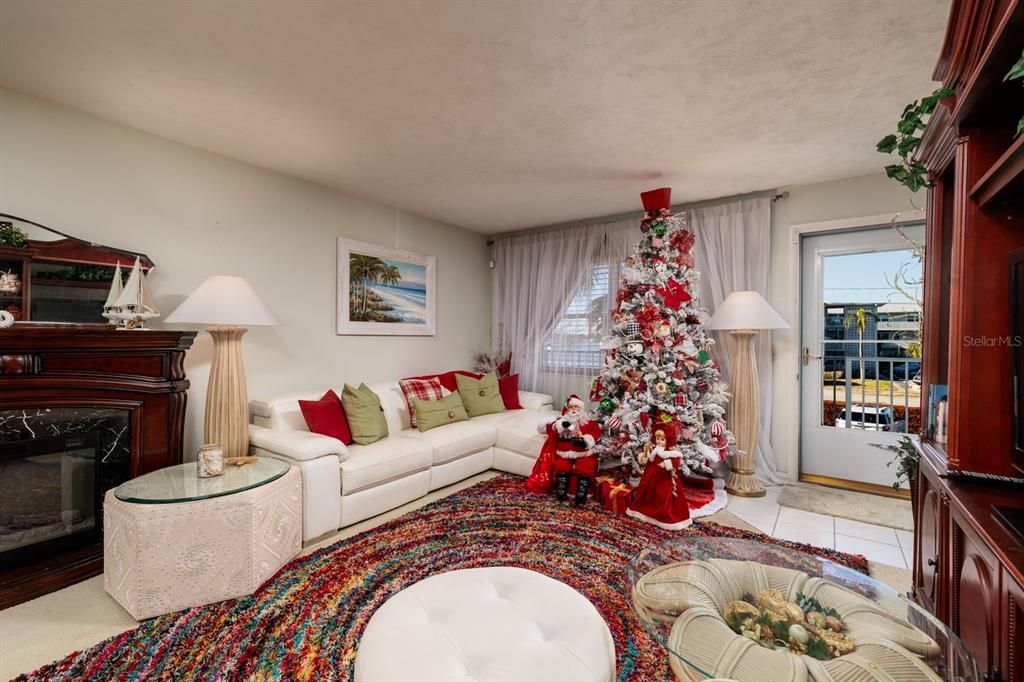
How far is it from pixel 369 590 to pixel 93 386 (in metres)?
1.79

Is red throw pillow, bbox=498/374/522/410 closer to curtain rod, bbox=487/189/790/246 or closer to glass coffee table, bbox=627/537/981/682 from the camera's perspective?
curtain rod, bbox=487/189/790/246

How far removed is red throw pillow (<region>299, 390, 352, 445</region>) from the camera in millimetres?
3141

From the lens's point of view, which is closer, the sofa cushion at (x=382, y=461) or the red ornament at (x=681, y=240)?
the sofa cushion at (x=382, y=461)

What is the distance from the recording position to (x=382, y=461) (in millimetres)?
3020

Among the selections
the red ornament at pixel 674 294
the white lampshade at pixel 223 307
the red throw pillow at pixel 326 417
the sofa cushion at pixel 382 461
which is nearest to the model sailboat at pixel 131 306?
the white lampshade at pixel 223 307

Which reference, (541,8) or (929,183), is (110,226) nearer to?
(541,8)

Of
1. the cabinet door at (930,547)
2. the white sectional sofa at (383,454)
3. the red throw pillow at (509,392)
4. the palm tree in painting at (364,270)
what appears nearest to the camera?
the cabinet door at (930,547)

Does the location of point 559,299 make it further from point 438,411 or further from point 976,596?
point 976,596

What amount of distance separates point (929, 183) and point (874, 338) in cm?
224

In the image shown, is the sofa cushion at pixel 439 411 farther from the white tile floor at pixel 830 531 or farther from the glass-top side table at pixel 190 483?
the white tile floor at pixel 830 531

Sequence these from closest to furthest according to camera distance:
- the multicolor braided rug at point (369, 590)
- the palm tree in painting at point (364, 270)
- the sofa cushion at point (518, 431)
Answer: the multicolor braided rug at point (369, 590), the sofa cushion at point (518, 431), the palm tree in painting at point (364, 270)

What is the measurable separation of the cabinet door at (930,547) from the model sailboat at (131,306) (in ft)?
12.4

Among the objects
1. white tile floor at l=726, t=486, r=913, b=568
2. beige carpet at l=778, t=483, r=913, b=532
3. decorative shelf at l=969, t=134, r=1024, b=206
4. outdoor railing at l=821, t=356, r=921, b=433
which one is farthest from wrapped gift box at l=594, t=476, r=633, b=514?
decorative shelf at l=969, t=134, r=1024, b=206

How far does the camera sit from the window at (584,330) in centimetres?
473
